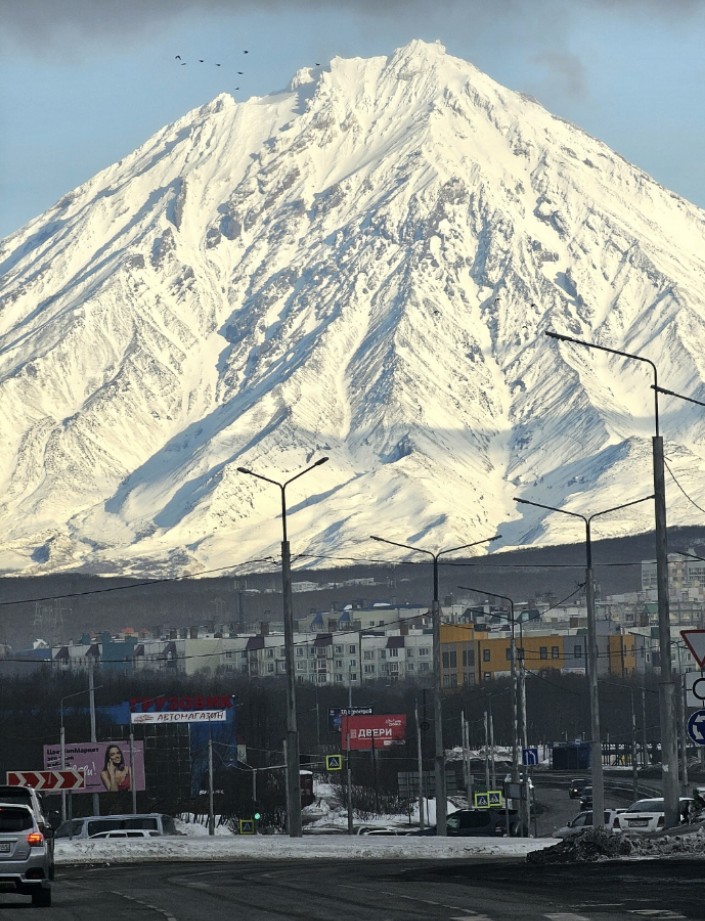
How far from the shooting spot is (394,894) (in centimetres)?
3794

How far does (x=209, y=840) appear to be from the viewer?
64750 millimetres

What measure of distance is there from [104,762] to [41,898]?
8803cm

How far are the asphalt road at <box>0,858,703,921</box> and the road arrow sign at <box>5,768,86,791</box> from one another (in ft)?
32.4

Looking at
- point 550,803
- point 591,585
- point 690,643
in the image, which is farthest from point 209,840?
point 550,803

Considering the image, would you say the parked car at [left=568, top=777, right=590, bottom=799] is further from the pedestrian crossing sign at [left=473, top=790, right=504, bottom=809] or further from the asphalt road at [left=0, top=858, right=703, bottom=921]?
the asphalt road at [left=0, top=858, right=703, bottom=921]

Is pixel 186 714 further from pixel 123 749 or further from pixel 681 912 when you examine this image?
pixel 681 912

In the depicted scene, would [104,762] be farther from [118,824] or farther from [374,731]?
[118,824]

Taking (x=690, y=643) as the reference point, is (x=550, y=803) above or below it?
below

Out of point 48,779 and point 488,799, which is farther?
point 488,799

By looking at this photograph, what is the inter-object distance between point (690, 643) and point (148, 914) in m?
12.3

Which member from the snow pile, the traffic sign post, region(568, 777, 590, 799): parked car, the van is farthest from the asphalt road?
region(568, 777, 590, 799): parked car

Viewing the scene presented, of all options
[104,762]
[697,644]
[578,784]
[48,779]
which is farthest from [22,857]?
[578,784]

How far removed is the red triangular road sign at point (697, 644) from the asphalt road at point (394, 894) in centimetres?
381

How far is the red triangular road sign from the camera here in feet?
136
